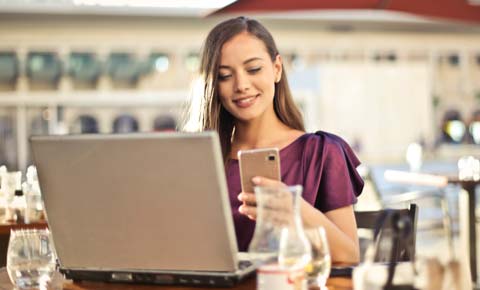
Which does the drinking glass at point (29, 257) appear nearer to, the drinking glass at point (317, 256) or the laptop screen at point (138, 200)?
the laptop screen at point (138, 200)

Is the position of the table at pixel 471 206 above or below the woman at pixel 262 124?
below

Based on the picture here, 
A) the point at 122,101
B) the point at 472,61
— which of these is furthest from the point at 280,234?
the point at 472,61

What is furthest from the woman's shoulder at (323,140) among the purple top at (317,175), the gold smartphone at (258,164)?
the gold smartphone at (258,164)

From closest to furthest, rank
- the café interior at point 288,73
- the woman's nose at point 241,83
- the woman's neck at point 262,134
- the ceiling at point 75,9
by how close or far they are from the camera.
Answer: the woman's nose at point 241,83, the woman's neck at point 262,134, the ceiling at point 75,9, the café interior at point 288,73

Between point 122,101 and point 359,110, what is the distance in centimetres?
288

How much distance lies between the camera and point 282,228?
1.18m

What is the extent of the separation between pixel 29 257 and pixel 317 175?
727 millimetres

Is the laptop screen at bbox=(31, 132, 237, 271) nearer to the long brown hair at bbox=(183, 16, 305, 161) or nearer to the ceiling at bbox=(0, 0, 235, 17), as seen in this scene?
the long brown hair at bbox=(183, 16, 305, 161)

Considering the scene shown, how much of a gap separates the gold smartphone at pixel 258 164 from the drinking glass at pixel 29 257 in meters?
0.37

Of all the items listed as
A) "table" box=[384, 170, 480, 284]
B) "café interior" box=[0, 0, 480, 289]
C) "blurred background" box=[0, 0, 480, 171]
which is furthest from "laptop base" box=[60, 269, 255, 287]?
"blurred background" box=[0, 0, 480, 171]

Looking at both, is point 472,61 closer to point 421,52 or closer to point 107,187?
point 421,52

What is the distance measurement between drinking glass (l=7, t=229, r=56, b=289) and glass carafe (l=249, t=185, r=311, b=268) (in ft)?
1.50

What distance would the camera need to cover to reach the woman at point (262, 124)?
186 cm

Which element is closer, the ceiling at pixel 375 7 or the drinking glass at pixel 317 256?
the drinking glass at pixel 317 256
